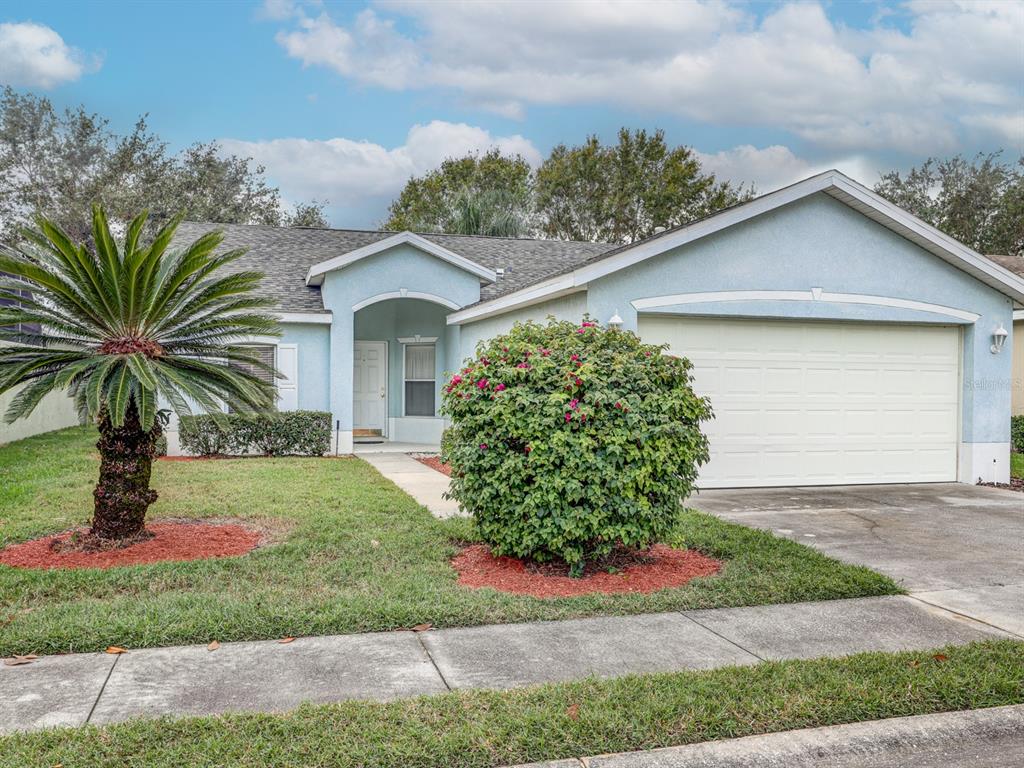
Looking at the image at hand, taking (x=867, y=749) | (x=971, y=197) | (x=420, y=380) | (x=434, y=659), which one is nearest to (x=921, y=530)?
(x=867, y=749)

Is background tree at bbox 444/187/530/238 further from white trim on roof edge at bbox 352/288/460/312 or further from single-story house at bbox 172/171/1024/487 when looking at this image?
single-story house at bbox 172/171/1024/487

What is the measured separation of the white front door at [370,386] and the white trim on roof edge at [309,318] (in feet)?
9.36

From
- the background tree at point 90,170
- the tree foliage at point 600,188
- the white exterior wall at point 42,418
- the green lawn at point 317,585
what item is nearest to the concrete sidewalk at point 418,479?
the green lawn at point 317,585

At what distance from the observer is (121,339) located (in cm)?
688

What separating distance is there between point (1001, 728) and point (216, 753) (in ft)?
12.0

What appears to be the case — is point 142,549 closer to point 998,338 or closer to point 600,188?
point 998,338

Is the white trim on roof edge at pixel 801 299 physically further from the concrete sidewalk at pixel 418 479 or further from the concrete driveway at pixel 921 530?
the concrete sidewalk at pixel 418 479

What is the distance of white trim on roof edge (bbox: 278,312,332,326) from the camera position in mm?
14711

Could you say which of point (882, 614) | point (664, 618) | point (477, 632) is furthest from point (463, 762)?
point (882, 614)

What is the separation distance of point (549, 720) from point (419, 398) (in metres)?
14.0

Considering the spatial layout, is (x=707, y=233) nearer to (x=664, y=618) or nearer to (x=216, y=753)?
(x=664, y=618)

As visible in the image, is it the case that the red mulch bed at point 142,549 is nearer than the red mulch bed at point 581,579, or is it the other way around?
the red mulch bed at point 581,579

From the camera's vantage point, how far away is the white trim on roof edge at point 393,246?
15.0 m

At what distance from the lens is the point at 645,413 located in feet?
20.6
